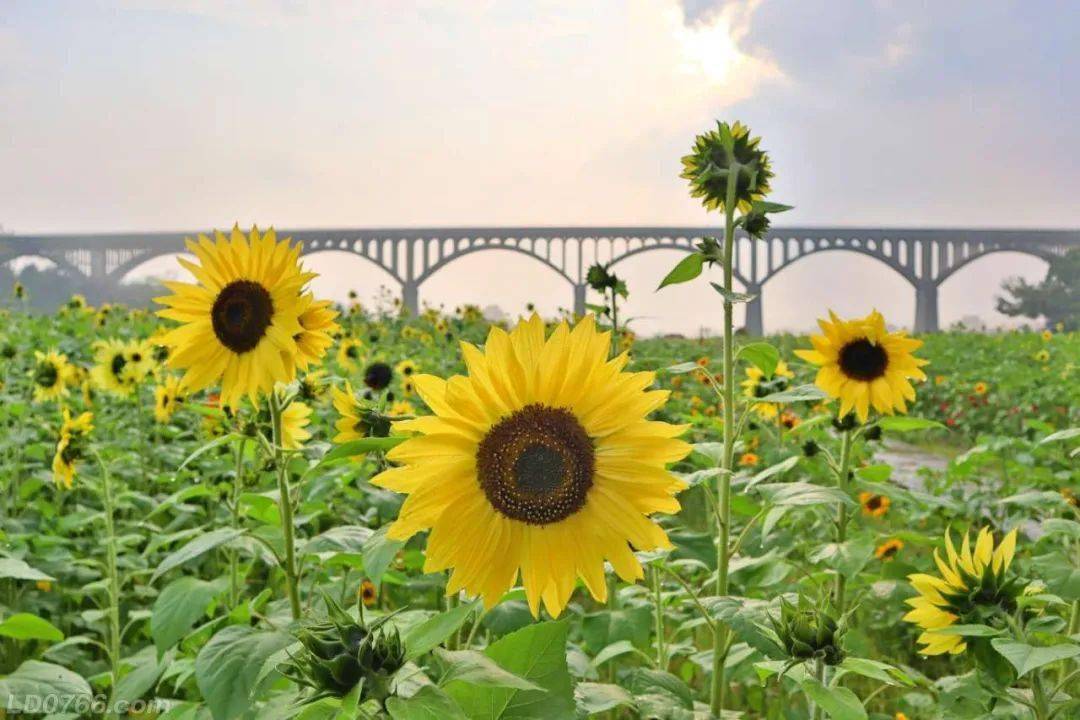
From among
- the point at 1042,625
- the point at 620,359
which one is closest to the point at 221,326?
the point at 620,359

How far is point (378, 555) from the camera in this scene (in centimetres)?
118

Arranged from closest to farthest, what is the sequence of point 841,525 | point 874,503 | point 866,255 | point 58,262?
point 841,525
point 874,503
point 58,262
point 866,255

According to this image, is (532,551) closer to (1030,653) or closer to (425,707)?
(425,707)

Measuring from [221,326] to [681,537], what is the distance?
2.88ft

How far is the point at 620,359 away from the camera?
41.2 inches

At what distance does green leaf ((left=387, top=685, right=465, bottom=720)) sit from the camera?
2.86 feet

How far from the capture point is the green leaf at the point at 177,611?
150 centimetres

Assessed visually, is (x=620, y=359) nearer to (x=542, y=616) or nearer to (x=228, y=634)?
(x=228, y=634)

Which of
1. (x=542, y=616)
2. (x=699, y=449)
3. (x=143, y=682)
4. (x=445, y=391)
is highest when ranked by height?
(x=445, y=391)

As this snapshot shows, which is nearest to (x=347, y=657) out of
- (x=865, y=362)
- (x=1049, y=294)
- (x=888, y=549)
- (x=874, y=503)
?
(x=865, y=362)

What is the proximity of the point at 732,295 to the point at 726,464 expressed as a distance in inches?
12.3

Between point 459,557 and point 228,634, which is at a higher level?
point 459,557

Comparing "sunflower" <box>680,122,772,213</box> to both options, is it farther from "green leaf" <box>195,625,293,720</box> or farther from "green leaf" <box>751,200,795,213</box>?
"green leaf" <box>195,625,293,720</box>

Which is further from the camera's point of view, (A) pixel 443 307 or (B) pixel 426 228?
(B) pixel 426 228
